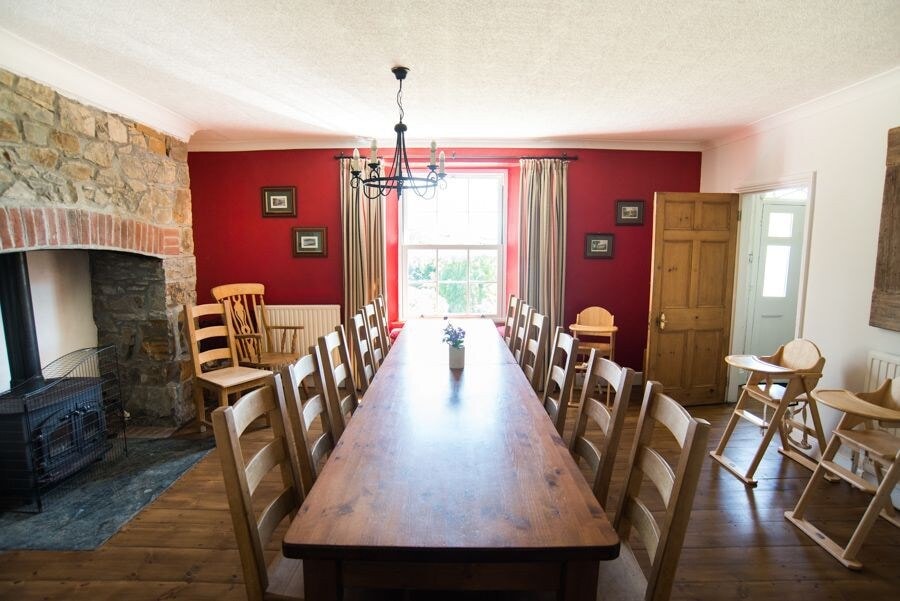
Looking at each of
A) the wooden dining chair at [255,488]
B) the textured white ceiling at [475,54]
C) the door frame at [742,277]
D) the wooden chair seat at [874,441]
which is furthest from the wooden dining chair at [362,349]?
the door frame at [742,277]

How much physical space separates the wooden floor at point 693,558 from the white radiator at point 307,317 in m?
1.94

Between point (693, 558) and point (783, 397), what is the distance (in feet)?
4.18

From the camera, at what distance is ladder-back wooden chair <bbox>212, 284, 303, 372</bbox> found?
12.8ft

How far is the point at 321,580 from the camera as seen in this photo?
1.03 meters

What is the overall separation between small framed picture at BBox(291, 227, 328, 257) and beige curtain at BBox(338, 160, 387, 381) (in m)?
0.24

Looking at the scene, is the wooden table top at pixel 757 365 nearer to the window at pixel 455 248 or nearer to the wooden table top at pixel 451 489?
the wooden table top at pixel 451 489

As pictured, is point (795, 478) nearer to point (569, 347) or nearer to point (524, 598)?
point (569, 347)

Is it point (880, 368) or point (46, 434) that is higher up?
point (880, 368)

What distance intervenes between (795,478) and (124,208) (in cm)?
496

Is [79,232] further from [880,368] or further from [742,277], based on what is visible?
[742,277]

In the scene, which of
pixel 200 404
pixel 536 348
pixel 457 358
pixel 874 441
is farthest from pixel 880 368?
pixel 200 404

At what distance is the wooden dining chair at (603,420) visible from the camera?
1483mm

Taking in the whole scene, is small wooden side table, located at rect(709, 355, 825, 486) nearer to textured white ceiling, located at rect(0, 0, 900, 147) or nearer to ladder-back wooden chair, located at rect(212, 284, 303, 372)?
textured white ceiling, located at rect(0, 0, 900, 147)

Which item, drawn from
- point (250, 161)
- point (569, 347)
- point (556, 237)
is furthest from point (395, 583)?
point (250, 161)
